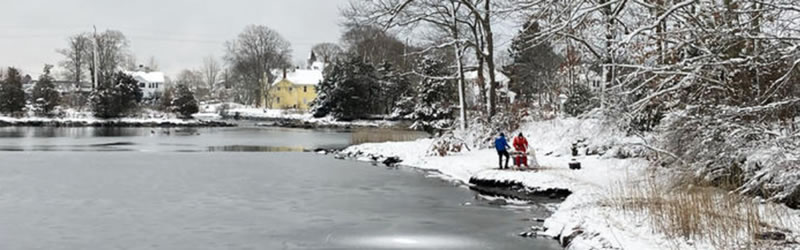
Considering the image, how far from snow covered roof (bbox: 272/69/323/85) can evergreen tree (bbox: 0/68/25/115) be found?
4063 centimetres

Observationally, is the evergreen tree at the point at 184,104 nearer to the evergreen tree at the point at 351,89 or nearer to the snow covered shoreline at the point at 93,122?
the snow covered shoreline at the point at 93,122

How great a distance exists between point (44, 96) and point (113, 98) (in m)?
7.08

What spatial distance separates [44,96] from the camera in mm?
73312

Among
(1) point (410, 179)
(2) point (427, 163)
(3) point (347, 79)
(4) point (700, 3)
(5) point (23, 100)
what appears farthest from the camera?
(5) point (23, 100)

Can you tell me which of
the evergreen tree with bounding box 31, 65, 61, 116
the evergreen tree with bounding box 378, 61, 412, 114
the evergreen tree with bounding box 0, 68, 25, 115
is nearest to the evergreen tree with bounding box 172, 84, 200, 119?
the evergreen tree with bounding box 31, 65, 61, 116

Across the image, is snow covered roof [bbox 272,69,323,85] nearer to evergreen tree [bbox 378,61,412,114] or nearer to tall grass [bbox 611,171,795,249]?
evergreen tree [bbox 378,61,412,114]

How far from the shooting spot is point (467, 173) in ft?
78.1

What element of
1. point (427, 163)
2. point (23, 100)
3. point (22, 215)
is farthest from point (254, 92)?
point (22, 215)

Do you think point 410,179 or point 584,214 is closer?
point 584,214

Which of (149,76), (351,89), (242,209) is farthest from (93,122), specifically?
(242,209)

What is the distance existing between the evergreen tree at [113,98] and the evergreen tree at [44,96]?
424 centimetres

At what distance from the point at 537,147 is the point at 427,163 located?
4.22 m

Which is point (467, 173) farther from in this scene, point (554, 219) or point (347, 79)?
point (347, 79)

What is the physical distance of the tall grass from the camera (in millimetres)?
9923
